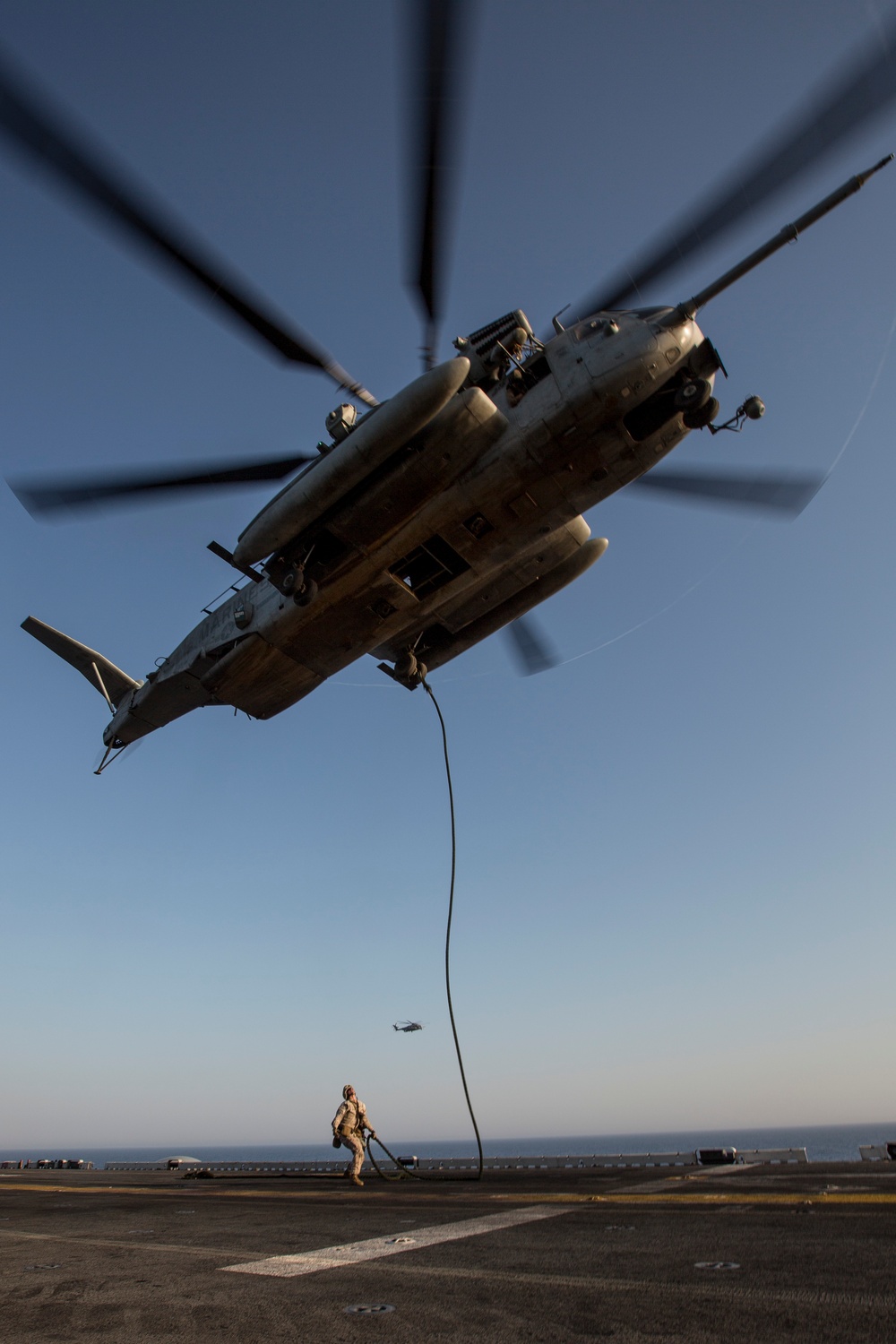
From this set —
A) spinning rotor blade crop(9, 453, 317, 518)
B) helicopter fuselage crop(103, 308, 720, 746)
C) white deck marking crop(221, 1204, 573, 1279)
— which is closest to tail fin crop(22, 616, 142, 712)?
helicopter fuselage crop(103, 308, 720, 746)

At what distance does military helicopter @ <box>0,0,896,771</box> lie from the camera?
1186 cm

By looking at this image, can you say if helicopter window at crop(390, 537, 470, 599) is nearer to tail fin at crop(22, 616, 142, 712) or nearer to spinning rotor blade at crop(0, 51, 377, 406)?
spinning rotor blade at crop(0, 51, 377, 406)

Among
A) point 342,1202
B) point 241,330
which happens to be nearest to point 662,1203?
point 342,1202

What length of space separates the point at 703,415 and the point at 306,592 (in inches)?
309

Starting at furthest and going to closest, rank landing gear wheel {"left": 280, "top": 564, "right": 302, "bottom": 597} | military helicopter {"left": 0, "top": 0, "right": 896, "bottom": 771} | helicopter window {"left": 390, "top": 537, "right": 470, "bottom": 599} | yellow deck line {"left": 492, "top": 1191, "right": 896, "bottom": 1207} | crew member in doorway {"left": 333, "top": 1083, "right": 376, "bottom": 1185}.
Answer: helicopter window {"left": 390, "top": 537, "right": 470, "bottom": 599}
landing gear wheel {"left": 280, "top": 564, "right": 302, "bottom": 597}
crew member in doorway {"left": 333, "top": 1083, "right": 376, "bottom": 1185}
military helicopter {"left": 0, "top": 0, "right": 896, "bottom": 771}
yellow deck line {"left": 492, "top": 1191, "right": 896, "bottom": 1207}

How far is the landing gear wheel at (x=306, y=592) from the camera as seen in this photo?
1490cm

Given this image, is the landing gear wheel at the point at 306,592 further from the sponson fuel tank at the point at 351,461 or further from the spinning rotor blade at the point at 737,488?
the spinning rotor blade at the point at 737,488

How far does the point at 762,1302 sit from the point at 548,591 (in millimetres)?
14070

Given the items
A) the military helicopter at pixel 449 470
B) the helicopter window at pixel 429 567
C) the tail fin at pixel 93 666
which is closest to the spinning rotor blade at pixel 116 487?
the military helicopter at pixel 449 470

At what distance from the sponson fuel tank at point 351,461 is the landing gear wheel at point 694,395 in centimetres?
370

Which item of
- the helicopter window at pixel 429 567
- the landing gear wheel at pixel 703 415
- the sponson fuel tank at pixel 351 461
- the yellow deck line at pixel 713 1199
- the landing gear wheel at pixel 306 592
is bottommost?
the yellow deck line at pixel 713 1199

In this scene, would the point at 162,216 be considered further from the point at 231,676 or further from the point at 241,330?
the point at 231,676

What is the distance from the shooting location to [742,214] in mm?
10016

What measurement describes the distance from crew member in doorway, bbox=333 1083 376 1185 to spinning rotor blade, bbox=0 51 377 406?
44.5 ft
